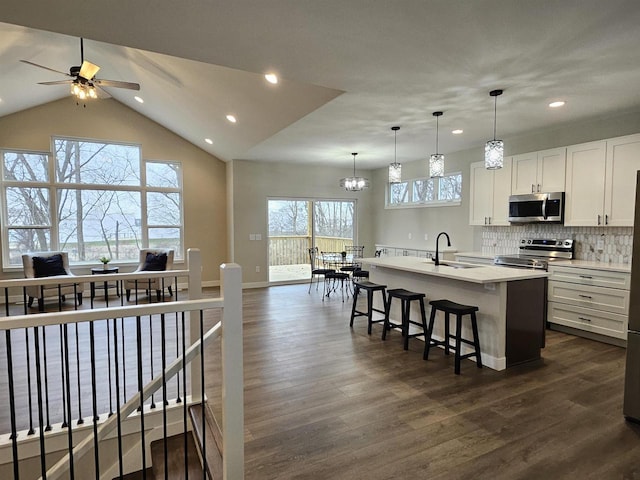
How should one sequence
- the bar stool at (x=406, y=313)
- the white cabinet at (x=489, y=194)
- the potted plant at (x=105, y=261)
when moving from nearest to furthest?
the bar stool at (x=406, y=313) < the white cabinet at (x=489, y=194) < the potted plant at (x=105, y=261)

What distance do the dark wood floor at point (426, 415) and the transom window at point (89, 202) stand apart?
4776mm

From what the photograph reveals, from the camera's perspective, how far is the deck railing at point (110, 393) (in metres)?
1.69

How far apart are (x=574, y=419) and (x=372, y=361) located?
→ 5.49 feet

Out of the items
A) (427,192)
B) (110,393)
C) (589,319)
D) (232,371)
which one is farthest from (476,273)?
(427,192)

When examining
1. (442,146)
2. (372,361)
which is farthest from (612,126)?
(372,361)

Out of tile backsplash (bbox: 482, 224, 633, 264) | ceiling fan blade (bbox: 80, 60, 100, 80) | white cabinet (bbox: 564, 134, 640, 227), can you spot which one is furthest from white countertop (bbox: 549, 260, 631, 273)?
ceiling fan blade (bbox: 80, 60, 100, 80)

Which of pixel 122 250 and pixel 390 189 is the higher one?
pixel 390 189

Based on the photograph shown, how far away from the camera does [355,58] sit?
9.65 feet

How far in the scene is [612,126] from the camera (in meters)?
4.51

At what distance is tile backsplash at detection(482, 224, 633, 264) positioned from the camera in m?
4.49

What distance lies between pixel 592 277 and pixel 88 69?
636cm

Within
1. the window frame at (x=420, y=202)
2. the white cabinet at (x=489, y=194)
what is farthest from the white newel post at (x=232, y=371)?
the window frame at (x=420, y=202)

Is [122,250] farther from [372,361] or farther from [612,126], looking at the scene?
[612,126]

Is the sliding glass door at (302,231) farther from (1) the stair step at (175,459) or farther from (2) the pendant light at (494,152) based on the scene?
(1) the stair step at (175,459)
